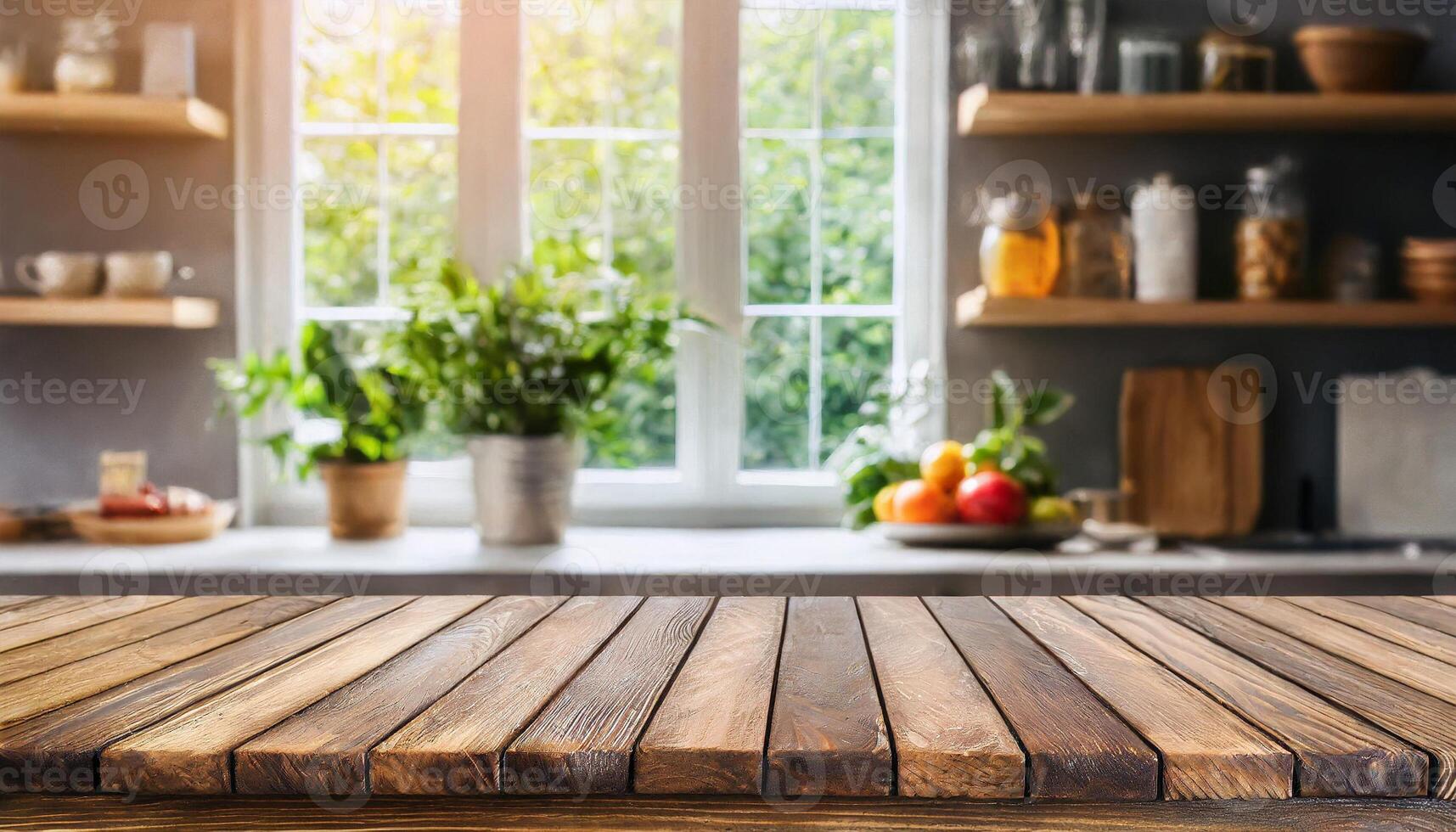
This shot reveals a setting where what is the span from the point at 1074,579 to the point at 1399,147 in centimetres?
126

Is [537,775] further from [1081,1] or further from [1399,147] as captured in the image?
[1399,147]

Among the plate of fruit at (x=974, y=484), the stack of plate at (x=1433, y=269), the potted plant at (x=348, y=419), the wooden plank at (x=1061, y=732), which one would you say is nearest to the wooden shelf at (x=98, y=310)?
the potted plant at (x=348, y=419)

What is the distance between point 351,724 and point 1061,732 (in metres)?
0.42

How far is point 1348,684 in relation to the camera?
2.59 ft

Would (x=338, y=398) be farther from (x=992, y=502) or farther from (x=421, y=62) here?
(x=992, y=502)

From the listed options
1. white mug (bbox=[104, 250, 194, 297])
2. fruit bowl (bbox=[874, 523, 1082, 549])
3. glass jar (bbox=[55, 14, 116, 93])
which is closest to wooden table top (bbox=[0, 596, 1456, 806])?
fruit bowl (bbox=[874, 523, 1082, 549])

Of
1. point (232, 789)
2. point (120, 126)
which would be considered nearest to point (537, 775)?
point (232, 789)

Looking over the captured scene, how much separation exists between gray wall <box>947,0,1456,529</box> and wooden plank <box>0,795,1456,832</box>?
171 cm

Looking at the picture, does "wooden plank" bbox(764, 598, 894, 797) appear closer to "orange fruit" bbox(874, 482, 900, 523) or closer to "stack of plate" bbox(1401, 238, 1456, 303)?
"orange fruit" bbox(874, 482, 900, 523)

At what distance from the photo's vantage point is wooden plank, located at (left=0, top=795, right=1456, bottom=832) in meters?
0.65

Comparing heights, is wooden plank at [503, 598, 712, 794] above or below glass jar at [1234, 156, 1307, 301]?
below

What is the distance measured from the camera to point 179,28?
88.5 inches

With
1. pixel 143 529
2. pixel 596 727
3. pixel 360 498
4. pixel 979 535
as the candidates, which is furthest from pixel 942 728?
pixel 143 529

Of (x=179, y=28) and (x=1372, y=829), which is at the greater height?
(x=179, y=28)
